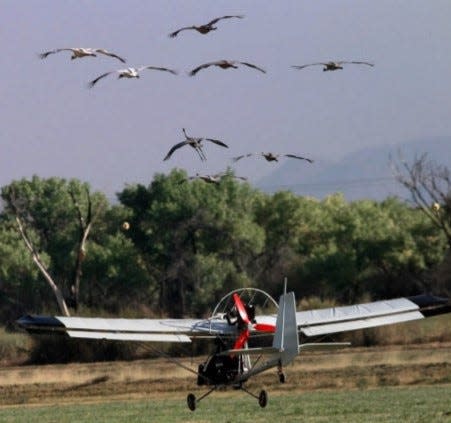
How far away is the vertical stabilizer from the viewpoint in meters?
26.1

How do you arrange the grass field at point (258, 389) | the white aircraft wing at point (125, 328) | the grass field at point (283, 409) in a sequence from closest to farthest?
the grass field at point (283, 409), the white aircraft wing at point (125, 328), the grass field at point (258, 389)

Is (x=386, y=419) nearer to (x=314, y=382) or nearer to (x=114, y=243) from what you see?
(x=314, y=382)

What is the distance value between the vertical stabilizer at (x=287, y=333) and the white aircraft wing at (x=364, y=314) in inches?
162

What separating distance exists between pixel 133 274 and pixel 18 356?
22.9 meters

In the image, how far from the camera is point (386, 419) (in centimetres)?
2641

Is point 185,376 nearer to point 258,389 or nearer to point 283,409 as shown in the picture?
point 258,389

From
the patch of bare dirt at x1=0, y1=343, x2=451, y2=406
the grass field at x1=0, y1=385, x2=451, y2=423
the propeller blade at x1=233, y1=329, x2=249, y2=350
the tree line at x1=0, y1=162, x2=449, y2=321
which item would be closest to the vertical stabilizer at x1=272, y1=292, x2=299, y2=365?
the propeller blade at x1=233, y1=329, x2=249, y2=350

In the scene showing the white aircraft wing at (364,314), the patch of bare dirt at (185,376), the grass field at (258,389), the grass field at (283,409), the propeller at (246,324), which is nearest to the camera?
the grass field at (283,409)

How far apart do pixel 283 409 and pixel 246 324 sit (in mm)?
3050

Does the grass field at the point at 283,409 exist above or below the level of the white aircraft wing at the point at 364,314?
below

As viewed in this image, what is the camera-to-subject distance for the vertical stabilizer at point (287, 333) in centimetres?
2611

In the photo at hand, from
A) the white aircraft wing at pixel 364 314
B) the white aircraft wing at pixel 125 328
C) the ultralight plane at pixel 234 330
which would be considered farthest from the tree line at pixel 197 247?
the white aircraft wing at pixel 125 328

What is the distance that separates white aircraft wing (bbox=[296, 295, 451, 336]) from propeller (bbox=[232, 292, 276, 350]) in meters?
2.48

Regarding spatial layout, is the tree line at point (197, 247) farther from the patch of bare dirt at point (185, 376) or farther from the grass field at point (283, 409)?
the grass field at point (283, 409)
